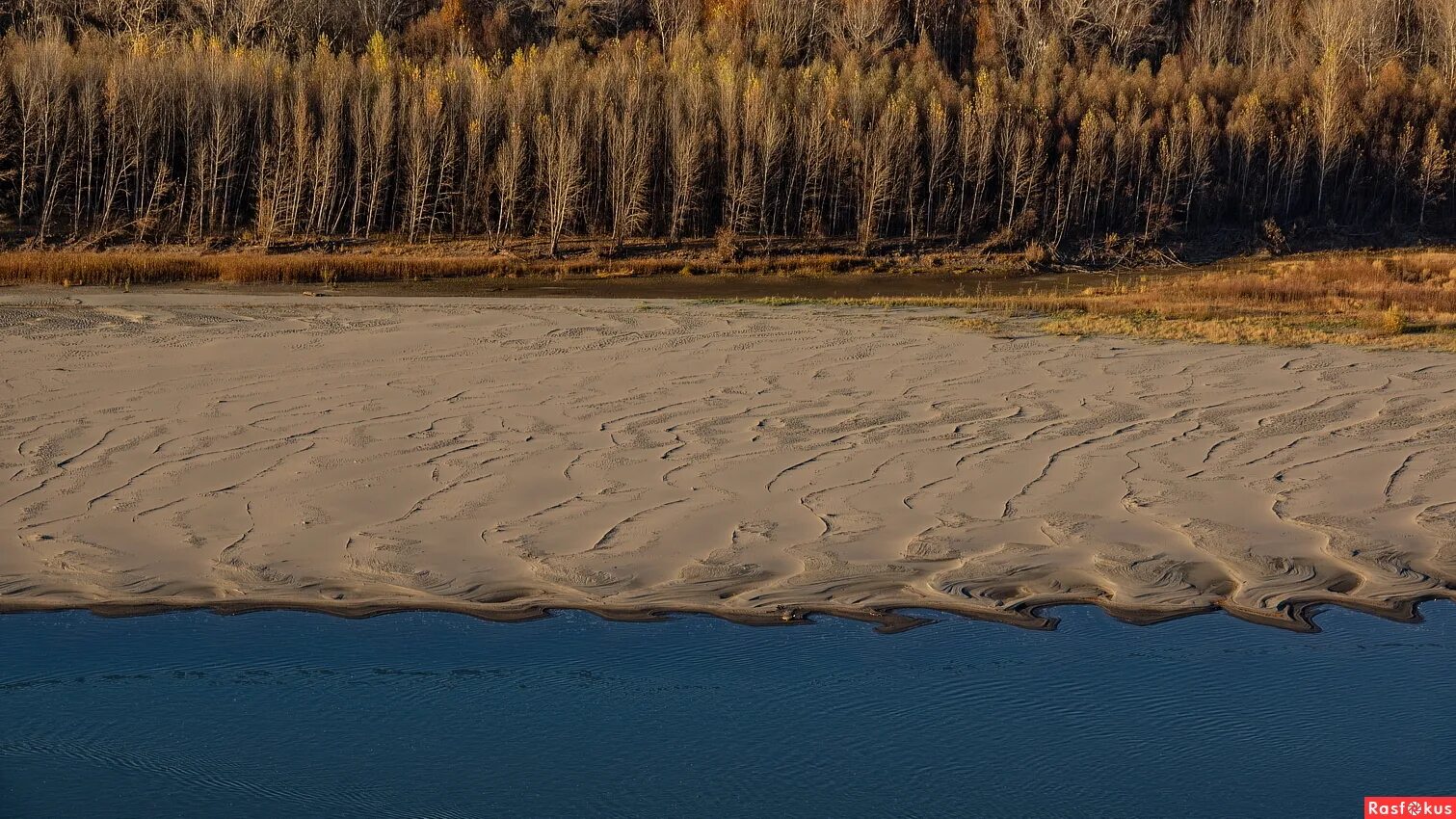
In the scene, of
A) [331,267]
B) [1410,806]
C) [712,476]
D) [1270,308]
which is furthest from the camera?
[331,267]

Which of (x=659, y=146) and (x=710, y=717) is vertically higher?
(x=659, y=146)

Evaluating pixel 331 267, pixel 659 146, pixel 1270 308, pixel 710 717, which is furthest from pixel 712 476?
pixel 659 146

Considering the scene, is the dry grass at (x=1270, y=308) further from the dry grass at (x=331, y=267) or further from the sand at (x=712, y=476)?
the dry grass at (x=331, y=267)

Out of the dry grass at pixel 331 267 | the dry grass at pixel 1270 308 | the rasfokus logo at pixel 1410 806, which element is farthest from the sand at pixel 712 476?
the dry grass at pixel 331 267

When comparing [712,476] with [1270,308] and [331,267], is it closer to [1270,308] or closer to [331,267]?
[1270,308]

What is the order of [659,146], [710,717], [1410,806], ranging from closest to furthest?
[1410,806]
[710,717]
[659,146]

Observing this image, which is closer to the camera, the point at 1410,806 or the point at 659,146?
the point at 1410,806

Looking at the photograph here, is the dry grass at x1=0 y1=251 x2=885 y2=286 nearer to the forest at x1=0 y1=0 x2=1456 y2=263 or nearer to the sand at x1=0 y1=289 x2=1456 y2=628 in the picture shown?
the forest at x1=0 y1=0 x2=1456 y2=263
